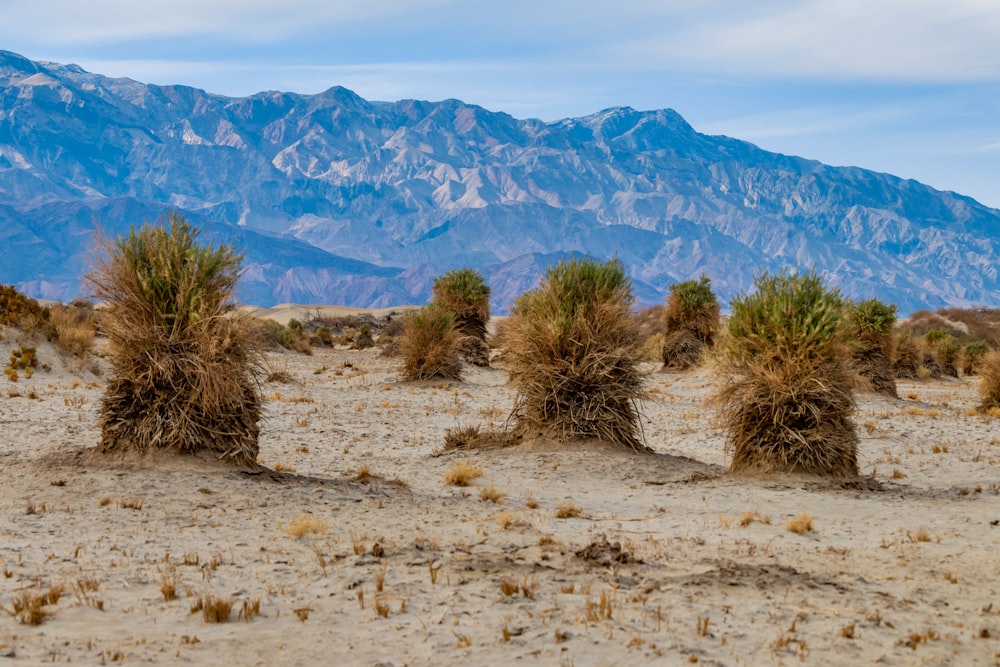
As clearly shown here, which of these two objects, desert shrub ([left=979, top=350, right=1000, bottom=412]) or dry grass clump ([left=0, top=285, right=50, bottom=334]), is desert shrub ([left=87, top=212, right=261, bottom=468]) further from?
desert shrub ([left=979, top=350, right=1000, bottom=412])

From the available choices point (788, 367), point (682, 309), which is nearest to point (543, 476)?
point (788, 367)

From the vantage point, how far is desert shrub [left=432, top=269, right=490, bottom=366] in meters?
29.5

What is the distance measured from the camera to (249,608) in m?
6.14

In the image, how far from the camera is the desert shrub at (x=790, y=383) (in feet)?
38.3

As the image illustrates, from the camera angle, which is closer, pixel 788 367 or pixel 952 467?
pixel 788 367

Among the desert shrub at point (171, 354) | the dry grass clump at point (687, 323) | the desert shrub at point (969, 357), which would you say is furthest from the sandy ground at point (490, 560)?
the desert shrub at point (969, 357)

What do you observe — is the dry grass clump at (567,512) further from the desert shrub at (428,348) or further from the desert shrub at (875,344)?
the desert shrub at (875,344)

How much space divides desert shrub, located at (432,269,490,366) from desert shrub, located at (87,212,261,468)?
18.3 m

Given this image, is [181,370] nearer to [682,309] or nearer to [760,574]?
[760,574]

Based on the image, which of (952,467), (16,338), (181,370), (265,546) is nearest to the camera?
(265,546)

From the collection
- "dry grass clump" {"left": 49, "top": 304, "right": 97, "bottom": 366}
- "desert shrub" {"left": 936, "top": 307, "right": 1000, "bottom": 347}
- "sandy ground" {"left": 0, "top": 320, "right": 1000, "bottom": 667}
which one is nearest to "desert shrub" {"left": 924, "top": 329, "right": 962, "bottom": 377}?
"desert shrub" {"left": 936, "top": 307, "right": 1000, "bottom": 347}

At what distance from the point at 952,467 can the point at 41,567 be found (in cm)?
1226

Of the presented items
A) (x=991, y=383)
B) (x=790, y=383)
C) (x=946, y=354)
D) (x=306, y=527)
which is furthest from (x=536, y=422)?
(x=946, y=354)

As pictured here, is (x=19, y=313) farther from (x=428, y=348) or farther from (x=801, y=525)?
(x=801, y=525)
